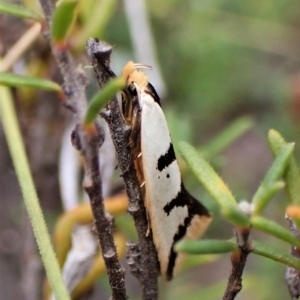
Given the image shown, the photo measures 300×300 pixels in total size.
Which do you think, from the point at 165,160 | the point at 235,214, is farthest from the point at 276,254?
the point at 165,160

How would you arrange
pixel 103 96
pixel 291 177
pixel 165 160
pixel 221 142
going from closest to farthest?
pixel 103 96
pixel 291 177
pixel 165 160
pixel 221 142

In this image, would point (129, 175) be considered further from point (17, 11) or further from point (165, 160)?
point (17, 11)

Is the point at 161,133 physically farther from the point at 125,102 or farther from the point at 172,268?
the point at 172,268

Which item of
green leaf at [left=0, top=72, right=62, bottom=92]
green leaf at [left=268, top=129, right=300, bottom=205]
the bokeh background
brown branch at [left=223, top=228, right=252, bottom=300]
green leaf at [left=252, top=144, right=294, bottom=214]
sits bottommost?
brown branch at [left=223, top=228, right=252, bottom=300]

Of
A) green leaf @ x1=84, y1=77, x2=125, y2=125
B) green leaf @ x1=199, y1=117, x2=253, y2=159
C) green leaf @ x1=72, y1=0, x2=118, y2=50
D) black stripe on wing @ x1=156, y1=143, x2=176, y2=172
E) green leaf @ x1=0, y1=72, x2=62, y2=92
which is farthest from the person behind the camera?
green leaf @ x1=199, y1=117, x2=253, y2=159

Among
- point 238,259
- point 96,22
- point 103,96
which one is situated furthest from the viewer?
point 96,22

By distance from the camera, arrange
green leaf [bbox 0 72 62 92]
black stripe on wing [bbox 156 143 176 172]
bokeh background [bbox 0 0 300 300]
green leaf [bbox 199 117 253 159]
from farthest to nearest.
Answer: bokeh background [bbox 0 0 300 300] < green leaf [bbox 199 117 253 159] < black stripe on wing [bbox 156 143 176 172] < green leaf [bbox 0 72 62 92]

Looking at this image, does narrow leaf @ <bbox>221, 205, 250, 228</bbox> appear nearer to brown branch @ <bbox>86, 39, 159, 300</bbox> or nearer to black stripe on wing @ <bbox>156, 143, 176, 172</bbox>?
brown branch @ <bbox>86, 39, 159, 300</bbox>

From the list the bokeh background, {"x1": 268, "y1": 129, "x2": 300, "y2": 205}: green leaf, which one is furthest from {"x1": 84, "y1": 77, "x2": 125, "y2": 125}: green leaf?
the bokeh background
